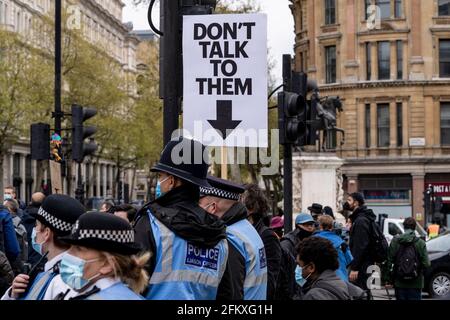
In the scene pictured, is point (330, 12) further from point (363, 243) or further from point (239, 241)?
point (239, 241)

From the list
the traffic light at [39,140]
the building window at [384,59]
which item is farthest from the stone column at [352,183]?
the traffic light at [39,140]

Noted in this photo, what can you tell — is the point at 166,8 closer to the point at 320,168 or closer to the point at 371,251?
the point at 371,251

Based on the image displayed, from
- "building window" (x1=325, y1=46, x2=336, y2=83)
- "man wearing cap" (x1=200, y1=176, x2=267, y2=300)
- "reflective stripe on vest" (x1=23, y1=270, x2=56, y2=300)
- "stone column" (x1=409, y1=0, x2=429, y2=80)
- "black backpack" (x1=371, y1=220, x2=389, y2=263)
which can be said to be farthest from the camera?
"building window" (x1=325, y1=46, x2=336, y2=83)

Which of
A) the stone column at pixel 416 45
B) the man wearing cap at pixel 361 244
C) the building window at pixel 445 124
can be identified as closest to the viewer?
the man wearing cap at pixel 361 244

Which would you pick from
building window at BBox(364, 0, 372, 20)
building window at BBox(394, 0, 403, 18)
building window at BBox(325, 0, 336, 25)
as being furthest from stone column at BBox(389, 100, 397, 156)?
building window at BBox(325, 0, 336, 25)

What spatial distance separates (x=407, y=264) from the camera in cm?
1639

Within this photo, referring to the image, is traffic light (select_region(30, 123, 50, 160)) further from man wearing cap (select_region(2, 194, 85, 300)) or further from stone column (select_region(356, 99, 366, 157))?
stone column (select_region(356, 99, 366, 157))

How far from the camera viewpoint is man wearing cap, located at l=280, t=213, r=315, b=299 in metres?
8.25

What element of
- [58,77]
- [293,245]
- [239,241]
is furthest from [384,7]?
[239,241]

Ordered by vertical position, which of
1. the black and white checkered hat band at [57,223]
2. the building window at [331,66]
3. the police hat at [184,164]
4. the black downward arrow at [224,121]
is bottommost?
the black and white checkered hat band at [57,223]

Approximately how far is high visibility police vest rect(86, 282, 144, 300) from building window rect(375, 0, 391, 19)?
63.5 meters

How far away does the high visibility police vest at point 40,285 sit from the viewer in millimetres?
4814

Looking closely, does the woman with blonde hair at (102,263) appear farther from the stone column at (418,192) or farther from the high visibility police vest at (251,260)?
the stone column at (418,192)

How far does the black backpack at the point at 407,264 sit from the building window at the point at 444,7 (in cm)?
5174
